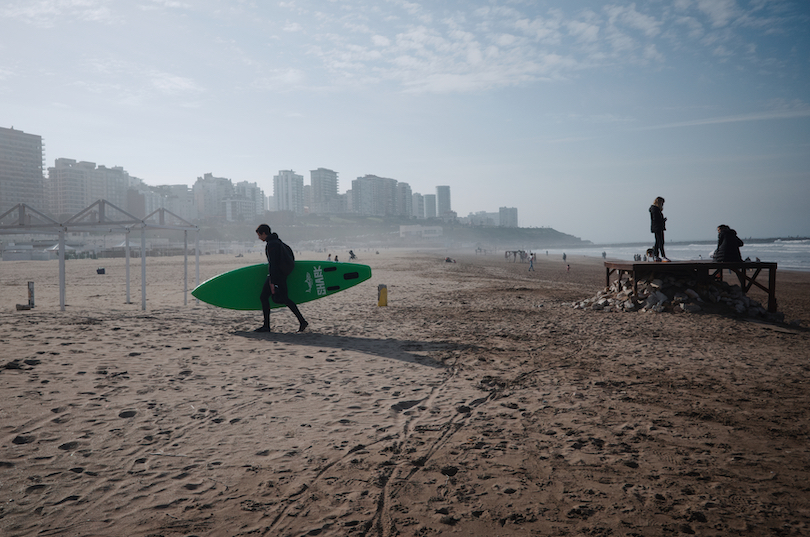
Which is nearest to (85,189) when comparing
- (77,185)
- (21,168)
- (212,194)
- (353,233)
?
(77,185)

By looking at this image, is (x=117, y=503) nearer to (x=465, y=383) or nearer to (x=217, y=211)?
(x=465, y=383)

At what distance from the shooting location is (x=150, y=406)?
4152mm

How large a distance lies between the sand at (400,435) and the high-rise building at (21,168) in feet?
450

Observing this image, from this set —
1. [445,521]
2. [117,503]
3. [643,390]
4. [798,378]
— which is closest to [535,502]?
[445,521]

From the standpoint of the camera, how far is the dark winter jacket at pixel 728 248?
10.1m

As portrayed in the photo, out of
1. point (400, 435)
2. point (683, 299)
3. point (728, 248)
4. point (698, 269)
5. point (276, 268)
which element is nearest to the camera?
point (400, 435)

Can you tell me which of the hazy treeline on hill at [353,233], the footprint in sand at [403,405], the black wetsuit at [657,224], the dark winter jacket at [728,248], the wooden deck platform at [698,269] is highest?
the hazy treeline on hill at [353,233]

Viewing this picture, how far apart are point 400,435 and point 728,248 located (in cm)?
1015

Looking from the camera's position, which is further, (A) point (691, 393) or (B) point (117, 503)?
(A) point (691, 393)

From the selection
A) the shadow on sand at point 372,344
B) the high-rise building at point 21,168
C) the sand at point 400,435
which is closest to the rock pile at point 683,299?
the sand at point 400,435

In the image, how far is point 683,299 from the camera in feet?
32.1

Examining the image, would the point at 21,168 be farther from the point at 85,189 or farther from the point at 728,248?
the point at 728,248

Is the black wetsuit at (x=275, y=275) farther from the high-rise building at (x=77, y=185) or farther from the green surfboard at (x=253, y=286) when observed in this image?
the high-rise building at (x=77, y=185)

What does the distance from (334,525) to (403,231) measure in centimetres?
13909
